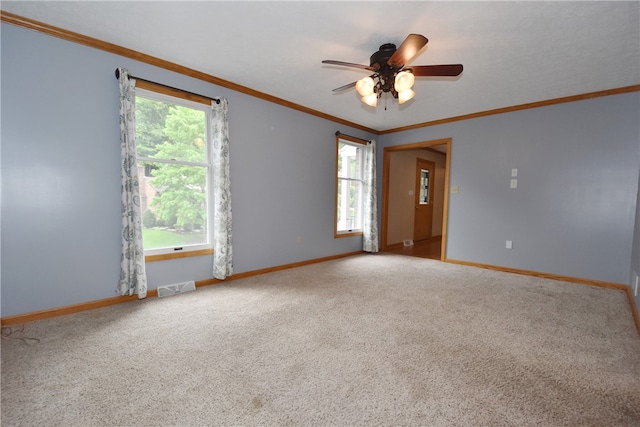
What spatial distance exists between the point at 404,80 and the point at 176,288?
3266mm

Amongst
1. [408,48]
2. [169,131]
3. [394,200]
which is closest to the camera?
[408,48]

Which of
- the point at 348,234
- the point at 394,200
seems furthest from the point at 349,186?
the point at 394,200

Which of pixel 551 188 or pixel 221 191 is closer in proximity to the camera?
pixel 221 191

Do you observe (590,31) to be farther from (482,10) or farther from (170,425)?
(170,425)

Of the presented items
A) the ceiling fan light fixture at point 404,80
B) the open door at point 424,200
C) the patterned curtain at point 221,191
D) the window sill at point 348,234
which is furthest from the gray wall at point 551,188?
the patterned curtain at point 221,191

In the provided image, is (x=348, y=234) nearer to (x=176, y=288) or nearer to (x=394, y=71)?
(x=176, y=288)

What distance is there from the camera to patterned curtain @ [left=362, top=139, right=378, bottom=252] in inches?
217

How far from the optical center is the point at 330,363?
6.02 ft

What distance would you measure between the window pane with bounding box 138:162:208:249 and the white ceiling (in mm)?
1237

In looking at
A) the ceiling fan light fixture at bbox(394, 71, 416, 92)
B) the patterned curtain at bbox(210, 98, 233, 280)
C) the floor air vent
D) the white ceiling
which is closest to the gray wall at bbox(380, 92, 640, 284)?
the white ceiling

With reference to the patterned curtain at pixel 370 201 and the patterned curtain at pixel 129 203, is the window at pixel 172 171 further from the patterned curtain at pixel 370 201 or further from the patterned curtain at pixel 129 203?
the patterned curtain at pixel 370 201

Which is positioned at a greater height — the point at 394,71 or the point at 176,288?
the point at 394,71

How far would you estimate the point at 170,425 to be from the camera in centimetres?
133

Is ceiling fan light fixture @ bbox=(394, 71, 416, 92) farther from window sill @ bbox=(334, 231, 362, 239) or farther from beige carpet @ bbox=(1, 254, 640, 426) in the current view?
window sill @ bbox=(334, 231, 362, 239)
